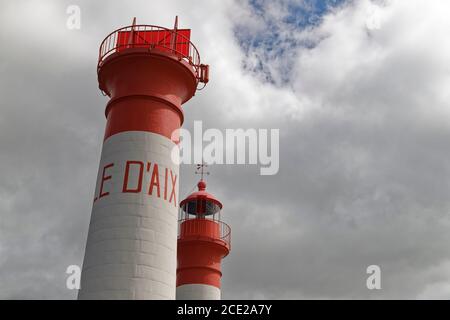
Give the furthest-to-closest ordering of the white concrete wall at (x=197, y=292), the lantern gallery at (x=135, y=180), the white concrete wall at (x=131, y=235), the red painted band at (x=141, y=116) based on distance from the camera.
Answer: the white concrete wall at (x=197, y=292), the red painted band at (x=141, y=116), the lantern gallery at (x=135, y=180), the white concrete wall at (x=131, y=235)

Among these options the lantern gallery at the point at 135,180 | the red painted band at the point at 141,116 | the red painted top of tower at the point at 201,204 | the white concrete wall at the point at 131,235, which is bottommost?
the white concrete wall at the point at 131,235

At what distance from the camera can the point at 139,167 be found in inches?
697

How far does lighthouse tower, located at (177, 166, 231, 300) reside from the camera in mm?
32344

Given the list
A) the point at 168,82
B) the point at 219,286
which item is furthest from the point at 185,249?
the point at 168,82

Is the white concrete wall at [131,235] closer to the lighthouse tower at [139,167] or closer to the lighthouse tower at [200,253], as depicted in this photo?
the lighthouse tower at [139,167]

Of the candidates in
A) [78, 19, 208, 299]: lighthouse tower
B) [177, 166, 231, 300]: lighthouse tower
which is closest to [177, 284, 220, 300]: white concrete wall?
[177, 166, 231, 300]: lighthouse tower

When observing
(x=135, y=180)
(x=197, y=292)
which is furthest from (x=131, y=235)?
(x=197, y=292)

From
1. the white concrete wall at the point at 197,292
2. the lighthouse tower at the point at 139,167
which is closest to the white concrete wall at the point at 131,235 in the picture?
the lighthouse tower at the point at 139,167

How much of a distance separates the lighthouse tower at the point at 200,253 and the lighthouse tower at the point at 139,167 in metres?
14.3

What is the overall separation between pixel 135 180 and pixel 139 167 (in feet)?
1.57

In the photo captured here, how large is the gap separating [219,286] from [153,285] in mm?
17303

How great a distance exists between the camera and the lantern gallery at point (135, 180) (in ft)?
57.2

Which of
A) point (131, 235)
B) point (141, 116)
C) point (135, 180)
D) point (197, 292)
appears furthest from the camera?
point (197, 292)

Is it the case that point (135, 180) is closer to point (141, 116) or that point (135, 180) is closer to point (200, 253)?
point (141, 116)
